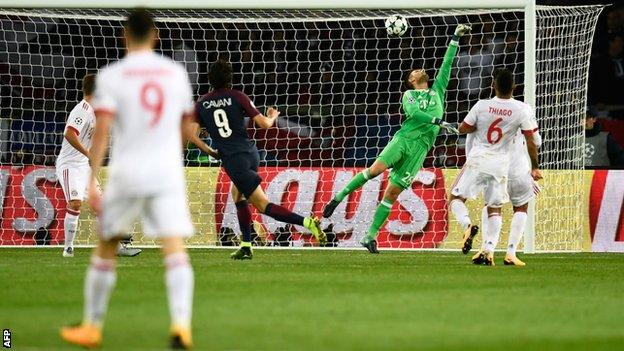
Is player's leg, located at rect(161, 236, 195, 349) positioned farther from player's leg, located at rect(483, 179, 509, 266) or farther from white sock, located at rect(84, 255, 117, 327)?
player's leg, located at rect(483, 179, 509, 266)

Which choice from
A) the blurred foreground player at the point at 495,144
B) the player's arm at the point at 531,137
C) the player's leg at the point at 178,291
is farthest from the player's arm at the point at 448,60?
the player's leg at the point at 178,291

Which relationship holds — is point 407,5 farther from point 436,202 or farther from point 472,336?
point 472,336

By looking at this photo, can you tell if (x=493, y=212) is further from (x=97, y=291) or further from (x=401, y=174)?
(x=97, y=291)

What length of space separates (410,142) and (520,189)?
2.39 meters

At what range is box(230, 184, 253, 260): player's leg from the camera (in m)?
15.9

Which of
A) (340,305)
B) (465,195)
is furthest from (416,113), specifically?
(340,305)

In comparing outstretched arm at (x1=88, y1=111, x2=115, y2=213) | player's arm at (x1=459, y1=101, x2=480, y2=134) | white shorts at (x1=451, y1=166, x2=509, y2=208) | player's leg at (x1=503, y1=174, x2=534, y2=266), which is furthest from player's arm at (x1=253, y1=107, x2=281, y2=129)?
outstretched arm at (x1=88, y1=111, x2=115, y2=213)

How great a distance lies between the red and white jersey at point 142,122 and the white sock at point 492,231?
776cm

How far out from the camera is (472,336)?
8562 millimetres

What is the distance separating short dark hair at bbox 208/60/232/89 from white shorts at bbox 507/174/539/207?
3.41 m

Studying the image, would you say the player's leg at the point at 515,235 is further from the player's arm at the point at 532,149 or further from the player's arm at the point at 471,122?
the player's arm at the point at 471,122

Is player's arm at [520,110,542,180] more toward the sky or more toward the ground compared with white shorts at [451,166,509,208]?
more toward the sky

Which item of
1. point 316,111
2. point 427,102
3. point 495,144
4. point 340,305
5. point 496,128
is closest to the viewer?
point 340,305

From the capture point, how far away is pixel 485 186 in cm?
1547
